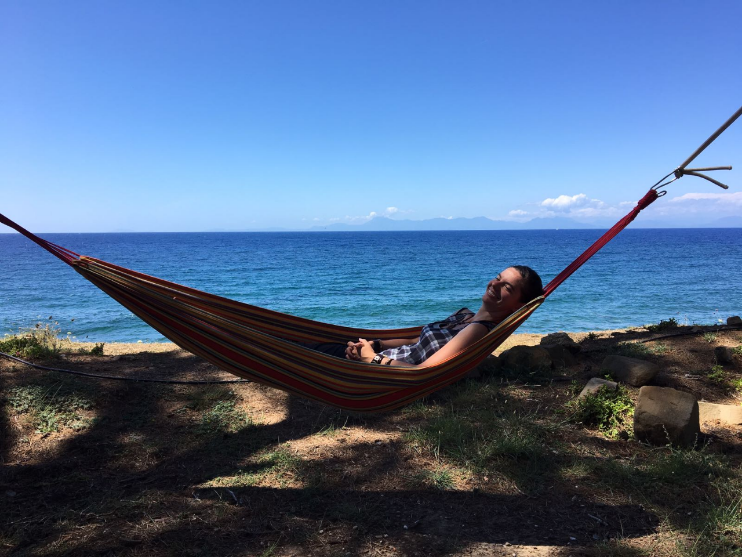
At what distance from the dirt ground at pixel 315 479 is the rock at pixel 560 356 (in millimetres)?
283

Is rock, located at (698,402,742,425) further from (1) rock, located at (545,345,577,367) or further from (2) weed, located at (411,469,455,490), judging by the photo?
(2) weed, located at (411,469,455,490)

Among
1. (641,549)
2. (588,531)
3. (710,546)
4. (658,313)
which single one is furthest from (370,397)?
(658,313)

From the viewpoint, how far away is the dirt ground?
1.66 meters

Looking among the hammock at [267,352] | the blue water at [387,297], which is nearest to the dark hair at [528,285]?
the hammock at [267,352]

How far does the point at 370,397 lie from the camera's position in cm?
221

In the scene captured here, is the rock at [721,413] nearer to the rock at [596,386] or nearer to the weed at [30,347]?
the rock at [596,386]

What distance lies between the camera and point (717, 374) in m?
3.20

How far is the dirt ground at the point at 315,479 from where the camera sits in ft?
5.45

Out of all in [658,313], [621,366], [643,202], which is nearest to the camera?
[643,202]

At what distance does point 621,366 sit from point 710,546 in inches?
67.4

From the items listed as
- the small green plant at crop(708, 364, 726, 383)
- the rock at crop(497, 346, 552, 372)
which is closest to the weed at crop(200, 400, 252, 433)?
the rock at crop(497, 346, 552, 372)

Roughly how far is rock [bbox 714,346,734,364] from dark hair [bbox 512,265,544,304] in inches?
84.4

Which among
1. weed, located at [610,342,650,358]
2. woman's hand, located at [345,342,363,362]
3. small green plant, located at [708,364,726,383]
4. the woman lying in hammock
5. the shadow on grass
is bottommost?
the shadow on grass

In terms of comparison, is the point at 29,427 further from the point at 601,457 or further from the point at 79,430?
the point at 601,457
